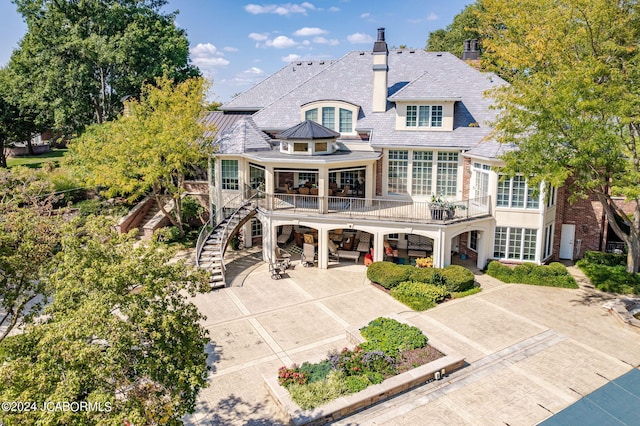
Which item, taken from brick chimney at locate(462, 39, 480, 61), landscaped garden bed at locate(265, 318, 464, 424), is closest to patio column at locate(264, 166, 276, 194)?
landscaped garden bed at locate(265, 318, 464, 424)

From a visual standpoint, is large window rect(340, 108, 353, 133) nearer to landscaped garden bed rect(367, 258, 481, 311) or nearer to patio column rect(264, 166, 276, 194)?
patio column rect(264, 166, 276, 194)

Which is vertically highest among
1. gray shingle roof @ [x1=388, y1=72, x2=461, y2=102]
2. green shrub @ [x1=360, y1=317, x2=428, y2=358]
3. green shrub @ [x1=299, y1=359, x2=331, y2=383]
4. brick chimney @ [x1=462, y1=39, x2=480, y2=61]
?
brick chimney @ [x1=462, y1=39, x2=480, y2=61]

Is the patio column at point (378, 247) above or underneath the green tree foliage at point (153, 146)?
Answer: underneath

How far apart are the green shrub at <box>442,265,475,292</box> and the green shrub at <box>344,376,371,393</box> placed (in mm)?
8368

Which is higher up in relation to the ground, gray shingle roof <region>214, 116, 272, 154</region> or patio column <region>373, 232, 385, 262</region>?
gray shingle roof <region>214, 116, 272, 154</region>

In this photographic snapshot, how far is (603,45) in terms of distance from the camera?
18.7 meters

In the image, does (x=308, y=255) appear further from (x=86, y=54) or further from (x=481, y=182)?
(x=86, y=54)

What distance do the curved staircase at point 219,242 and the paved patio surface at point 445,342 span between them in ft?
2.97

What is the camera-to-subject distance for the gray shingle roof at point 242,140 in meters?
26.2

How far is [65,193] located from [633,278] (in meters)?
31.7

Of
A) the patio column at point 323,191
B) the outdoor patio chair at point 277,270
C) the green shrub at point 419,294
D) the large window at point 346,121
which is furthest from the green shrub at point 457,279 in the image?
the large window at point 346,121

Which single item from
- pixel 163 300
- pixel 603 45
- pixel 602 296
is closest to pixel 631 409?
pixel 602 296

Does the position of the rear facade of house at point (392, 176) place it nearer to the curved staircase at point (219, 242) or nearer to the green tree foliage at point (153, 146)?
the curved staircase at point (219, 242)

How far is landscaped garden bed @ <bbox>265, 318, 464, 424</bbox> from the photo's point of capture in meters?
12.1
